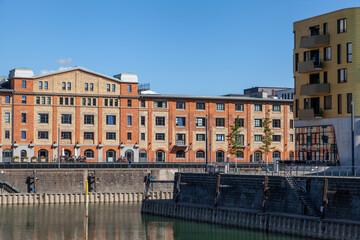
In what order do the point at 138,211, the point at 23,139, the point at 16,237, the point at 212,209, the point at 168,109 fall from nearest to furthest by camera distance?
the point at 16,237 < the point at 212,209 < the point at 138,211 < the point at 23,139 < the point at 168,109

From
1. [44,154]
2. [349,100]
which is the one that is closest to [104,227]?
[349,100]

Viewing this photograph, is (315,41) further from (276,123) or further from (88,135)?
(276,123)

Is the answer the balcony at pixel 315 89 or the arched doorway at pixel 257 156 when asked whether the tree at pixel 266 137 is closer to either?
the arched doorway at pixel 257 156

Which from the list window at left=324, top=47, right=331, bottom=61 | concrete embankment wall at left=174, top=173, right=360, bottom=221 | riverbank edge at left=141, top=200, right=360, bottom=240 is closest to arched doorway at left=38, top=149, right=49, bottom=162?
riverbank edge at left=141, top=200, right=360, bottom=240

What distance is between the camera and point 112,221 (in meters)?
73.4

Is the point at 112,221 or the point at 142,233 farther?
the point at 112,221

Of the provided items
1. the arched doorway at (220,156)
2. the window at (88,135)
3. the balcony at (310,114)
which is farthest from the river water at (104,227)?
the arched doorway at (220,156)

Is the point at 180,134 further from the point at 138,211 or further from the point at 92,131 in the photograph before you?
the point at 138,211

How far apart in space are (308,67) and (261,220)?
78.1 ft

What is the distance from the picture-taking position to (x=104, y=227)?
2697 inches

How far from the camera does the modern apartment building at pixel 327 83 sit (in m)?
73.2

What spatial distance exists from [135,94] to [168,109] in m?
7.15

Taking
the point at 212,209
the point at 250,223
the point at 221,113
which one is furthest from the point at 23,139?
the point at 250,223

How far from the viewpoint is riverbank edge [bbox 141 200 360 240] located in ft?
174
